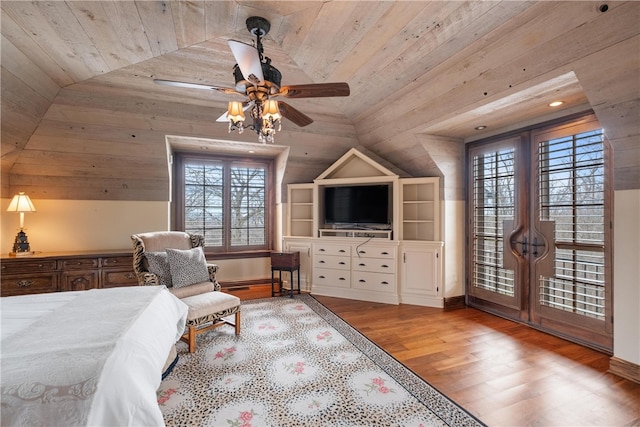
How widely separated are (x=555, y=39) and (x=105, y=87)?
13.5 feet

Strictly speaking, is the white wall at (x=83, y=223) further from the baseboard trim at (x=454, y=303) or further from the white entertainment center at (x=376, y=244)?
the baseboard trim at (x=454, y=303)

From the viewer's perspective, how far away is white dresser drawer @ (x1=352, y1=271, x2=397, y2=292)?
13.8 feet

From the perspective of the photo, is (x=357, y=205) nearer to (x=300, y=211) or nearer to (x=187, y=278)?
(x=300, y=211)

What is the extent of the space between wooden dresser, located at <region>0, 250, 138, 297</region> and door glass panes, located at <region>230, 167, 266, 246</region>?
176 centimetres

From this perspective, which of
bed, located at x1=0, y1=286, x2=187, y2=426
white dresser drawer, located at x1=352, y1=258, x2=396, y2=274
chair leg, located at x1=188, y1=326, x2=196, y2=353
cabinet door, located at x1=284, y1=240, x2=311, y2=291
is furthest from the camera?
cabinet door, located at x1=284, y1=240, x2=311, y2=291

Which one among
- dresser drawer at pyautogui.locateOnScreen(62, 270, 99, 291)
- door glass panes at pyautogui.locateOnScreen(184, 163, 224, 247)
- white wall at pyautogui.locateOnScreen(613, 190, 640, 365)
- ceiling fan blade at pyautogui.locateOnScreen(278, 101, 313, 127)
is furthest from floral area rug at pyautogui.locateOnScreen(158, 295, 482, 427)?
door glass panes at pyautogui.locateOnScreen(184, 163, 224, 247)

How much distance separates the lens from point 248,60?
1.80 meters

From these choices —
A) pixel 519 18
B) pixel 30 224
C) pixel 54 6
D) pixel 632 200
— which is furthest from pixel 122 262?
pixel 632 200

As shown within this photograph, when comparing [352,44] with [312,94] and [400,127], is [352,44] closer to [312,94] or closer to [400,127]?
[312,94]

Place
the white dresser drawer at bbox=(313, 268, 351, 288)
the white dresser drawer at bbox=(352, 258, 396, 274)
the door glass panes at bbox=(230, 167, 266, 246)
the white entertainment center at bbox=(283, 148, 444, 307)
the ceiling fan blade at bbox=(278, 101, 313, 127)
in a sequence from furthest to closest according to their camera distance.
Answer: the door glass panes at bbox=(230, 167, 266, 246), the white dresser drawer at bbox=(313, 268, 351, 288), the white dresser drawer at bbox=(352, 258, 396, 274), the white entertainment center at bbox=(283, 148, 444, 307), the ceiling fan blade at bbox=(278, 101, 313, 127)

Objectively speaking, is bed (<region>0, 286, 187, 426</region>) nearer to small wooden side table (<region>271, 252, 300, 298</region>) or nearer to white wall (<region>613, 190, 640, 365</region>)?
small wooden side table (<region>271, 252, 300, 298</region>)

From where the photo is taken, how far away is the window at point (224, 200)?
4.85 m

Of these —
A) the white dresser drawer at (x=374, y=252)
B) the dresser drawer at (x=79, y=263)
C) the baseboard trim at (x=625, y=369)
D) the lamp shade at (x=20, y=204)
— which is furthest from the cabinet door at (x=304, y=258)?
the baseboard trim at (x=625, y=369)

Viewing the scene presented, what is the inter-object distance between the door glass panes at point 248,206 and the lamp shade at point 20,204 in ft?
8.28
